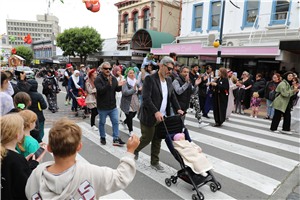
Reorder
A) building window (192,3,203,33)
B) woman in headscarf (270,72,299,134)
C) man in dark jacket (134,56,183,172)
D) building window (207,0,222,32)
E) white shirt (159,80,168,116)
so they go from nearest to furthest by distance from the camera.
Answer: man in dark jacket (134,56,183,172) → white shirt (159,80,168,116) → woman in headscarf (270,72,299,134) → building window (207,0,222,32) → building window (192,3,203,33)

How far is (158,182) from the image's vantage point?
11.7 ft

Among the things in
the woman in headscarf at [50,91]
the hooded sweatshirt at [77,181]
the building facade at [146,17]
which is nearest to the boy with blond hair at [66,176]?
the hooded sweatshirt at [77,181]

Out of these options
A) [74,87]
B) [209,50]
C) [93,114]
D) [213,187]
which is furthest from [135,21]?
[213,187]

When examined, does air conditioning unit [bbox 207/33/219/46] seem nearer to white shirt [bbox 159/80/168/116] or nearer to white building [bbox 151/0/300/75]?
white building [bbox 151/0/300/75]

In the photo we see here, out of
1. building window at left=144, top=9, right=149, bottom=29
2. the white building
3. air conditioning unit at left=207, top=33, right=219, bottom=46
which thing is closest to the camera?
the white building

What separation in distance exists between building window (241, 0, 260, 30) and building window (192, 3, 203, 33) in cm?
373

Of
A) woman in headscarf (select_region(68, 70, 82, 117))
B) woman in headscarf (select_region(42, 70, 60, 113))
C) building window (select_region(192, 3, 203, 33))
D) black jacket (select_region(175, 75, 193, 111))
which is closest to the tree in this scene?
building window (select_region(192, 3, 203, 33))

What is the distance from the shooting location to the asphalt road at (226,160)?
332cm

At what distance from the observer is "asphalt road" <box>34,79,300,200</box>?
332cm

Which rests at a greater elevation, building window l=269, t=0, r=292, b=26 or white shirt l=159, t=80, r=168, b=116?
building window l=269, t=0, r=292, b=26

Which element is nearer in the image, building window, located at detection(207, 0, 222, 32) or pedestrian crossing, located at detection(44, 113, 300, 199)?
pedestrian crossing, located at detection(44, 113, 300, 199)

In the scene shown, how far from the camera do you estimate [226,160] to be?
458 cm

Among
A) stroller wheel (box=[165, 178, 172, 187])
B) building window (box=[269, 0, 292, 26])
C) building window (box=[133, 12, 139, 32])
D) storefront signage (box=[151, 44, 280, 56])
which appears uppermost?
building window (box=[133, 12, 139, 32])

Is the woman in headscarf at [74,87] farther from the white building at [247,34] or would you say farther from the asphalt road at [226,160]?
the white building at [247,34]
